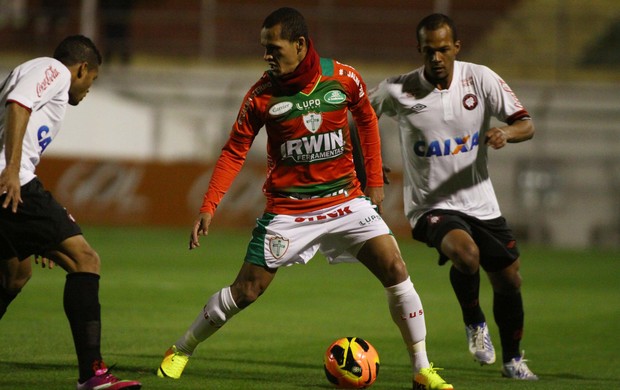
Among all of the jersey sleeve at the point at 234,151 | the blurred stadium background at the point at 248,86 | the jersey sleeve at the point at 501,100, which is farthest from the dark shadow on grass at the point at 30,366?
the blurred stadium background at the point at 248,86

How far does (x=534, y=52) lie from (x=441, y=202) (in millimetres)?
16211

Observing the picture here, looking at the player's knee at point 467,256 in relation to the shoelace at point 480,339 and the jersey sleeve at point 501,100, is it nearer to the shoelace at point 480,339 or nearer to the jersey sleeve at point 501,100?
the shoelace at point 480,339

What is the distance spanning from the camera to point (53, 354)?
25.7 ft

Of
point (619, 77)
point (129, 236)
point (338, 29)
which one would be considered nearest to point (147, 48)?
point (338, 29)

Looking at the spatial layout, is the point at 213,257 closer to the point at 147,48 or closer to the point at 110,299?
the point at 110,299

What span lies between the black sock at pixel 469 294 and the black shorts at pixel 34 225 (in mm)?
3014

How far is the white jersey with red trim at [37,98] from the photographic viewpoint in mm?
5805

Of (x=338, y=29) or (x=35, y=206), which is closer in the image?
(x=35, y=206)

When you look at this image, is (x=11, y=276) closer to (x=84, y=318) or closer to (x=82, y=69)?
(x=84, y=318)

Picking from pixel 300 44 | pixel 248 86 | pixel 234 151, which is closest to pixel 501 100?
pixel 300 44

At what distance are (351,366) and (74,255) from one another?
1.85m

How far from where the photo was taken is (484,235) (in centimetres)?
776

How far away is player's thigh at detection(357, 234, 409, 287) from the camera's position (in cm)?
657

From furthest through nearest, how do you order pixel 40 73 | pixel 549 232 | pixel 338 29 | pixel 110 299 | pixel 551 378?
pixel 338 29 < pixel 549 232 < pixel 110 299 < pixel 551 378 < pixel 40 73
